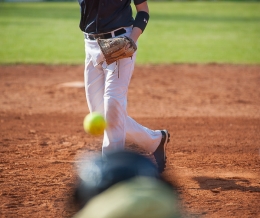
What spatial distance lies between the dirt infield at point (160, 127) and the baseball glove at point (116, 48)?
1.18 meters

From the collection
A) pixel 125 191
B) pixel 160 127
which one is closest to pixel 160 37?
pixel 160 127

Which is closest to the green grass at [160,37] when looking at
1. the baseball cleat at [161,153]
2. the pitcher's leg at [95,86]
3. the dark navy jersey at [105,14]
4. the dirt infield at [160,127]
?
the dirt infield at [160,127]

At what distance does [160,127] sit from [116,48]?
2.86 m

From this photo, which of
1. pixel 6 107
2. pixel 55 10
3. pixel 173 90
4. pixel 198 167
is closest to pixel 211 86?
pixel 173 90

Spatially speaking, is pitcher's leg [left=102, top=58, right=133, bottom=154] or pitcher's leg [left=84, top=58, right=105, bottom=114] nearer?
pitcher's leg [left=102, top=58, right=133, bottom=154]

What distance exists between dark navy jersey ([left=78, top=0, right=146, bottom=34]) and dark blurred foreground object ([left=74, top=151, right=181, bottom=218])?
1.63 meters

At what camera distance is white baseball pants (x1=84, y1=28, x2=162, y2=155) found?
4.79m

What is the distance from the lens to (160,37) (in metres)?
17.7

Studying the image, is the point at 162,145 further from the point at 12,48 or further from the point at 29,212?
the point at 12,48

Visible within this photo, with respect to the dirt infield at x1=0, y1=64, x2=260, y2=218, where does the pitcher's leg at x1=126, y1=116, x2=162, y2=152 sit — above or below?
above

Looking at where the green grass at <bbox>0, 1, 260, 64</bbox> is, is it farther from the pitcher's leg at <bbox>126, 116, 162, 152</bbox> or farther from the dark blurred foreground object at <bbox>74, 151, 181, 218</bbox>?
the dark blurred foreground object at <bbox>74, 151, 181, 218</bbox>

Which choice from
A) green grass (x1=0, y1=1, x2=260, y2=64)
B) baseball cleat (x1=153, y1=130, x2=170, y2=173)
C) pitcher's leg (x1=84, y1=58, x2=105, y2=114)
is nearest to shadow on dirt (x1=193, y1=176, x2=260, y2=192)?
baseball cleat (x1=153, y1=130, x2=170, y2=173)

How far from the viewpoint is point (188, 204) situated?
A: 175 inches

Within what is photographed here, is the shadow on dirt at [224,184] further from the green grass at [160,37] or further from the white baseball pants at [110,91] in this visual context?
the green grass at [160,37]
